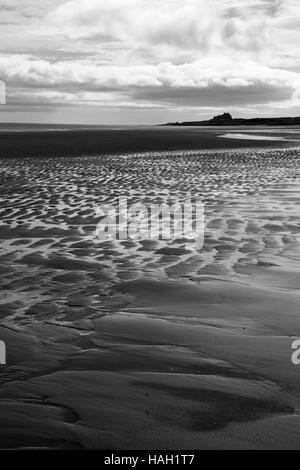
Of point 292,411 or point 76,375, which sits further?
point 76,375

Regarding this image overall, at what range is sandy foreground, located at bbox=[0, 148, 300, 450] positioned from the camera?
4.03 meters

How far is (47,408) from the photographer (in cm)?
429

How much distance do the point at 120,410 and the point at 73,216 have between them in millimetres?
9216

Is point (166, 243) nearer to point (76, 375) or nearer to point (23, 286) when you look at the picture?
point (23, 286)

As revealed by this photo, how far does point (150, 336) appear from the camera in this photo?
5.81 m

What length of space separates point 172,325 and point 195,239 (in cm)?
453

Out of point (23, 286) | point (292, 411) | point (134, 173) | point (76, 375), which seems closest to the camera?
point (292, 411)

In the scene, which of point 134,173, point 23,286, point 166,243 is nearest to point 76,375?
point 23,286

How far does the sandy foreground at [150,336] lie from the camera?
4027 millimetres

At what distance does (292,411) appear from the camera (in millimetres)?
4203

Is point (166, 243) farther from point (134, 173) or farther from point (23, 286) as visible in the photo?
point (134, 173)

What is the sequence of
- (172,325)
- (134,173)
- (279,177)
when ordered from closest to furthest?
(172,325) < (279,177) < (134,173)

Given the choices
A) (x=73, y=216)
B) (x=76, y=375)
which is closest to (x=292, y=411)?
(x=76, y=375)
